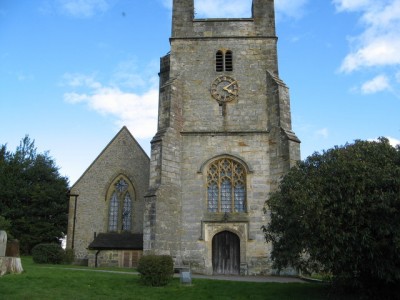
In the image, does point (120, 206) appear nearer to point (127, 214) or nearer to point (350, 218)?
point (127, 214)

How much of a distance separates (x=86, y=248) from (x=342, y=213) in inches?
755

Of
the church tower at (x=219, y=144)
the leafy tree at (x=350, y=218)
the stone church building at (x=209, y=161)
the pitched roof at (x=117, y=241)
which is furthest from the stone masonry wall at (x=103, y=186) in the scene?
the leafy tree at (x=350, y=218)

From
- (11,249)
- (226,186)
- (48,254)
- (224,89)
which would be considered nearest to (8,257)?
(11,249)

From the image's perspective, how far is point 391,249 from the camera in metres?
12.3

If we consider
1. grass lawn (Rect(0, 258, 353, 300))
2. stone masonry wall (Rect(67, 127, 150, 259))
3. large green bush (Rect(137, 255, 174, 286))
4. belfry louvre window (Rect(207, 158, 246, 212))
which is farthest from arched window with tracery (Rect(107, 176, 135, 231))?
large green bush (Rect(137, 255, 174, 286))

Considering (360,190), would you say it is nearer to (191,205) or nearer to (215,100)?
(191,205)

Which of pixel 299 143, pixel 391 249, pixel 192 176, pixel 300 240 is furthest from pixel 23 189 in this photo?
pixel 391 249

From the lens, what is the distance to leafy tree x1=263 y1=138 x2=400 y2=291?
12.5m

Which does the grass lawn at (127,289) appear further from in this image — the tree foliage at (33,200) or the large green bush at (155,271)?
the tree foliage at (33,200)

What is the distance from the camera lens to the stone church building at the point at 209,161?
2238cm

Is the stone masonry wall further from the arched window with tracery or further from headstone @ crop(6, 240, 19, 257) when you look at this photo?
headstone @ crop(6, 240, 19, 257)

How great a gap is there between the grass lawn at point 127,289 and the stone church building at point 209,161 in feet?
16.9

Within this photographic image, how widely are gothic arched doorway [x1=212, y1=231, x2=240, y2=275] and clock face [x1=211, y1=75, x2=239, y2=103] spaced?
7.73 meters

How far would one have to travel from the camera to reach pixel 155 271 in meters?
15.7
